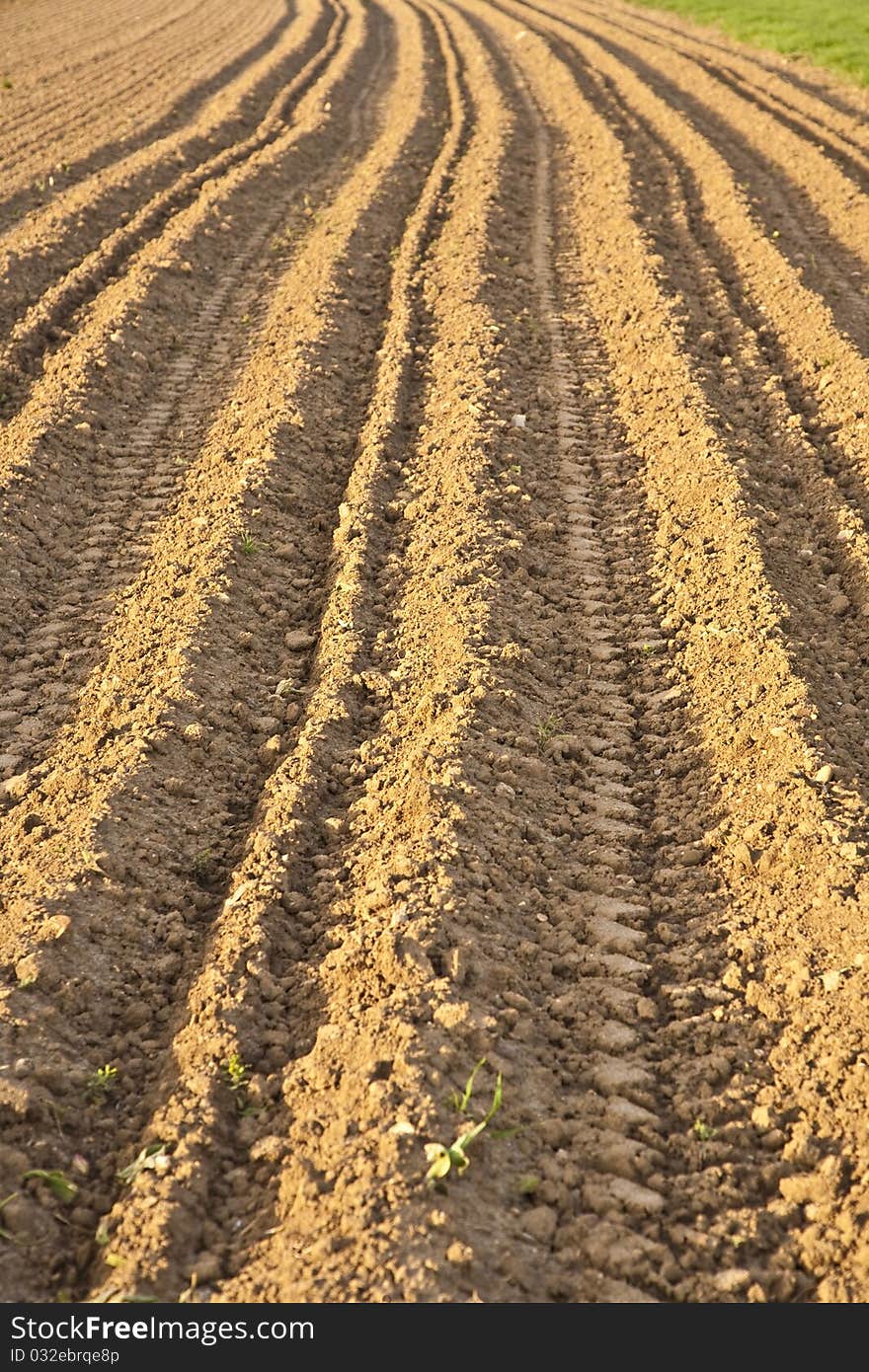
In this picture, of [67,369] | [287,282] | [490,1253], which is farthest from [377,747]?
[287,282]

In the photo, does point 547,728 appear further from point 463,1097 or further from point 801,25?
point 801,25

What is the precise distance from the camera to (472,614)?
4.97m

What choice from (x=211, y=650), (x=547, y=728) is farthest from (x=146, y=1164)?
(x=211, y=650)

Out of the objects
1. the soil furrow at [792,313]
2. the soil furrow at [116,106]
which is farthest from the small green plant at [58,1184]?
the soil furrow at [116,106]

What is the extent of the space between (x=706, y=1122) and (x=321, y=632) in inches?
107

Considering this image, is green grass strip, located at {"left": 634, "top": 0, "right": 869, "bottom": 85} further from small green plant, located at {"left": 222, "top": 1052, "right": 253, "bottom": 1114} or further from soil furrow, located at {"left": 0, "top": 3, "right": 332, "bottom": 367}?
small green plant, located at {"left": 222, "top": 1052, "right": 253, "bottom": 1114}

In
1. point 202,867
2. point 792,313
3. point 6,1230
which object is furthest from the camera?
point 792,313

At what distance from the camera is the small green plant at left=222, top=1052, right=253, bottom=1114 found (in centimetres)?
316

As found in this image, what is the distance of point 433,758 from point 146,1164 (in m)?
1.73

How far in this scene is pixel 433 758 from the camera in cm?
420

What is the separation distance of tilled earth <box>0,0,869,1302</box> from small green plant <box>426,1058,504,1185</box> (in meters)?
0.02

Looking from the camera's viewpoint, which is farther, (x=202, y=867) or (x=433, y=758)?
(x=433, y=758)

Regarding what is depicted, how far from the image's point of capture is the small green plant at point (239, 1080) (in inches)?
124

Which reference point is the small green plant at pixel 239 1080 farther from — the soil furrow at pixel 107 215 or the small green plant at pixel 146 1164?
the soil furrow at pixel 107 215
